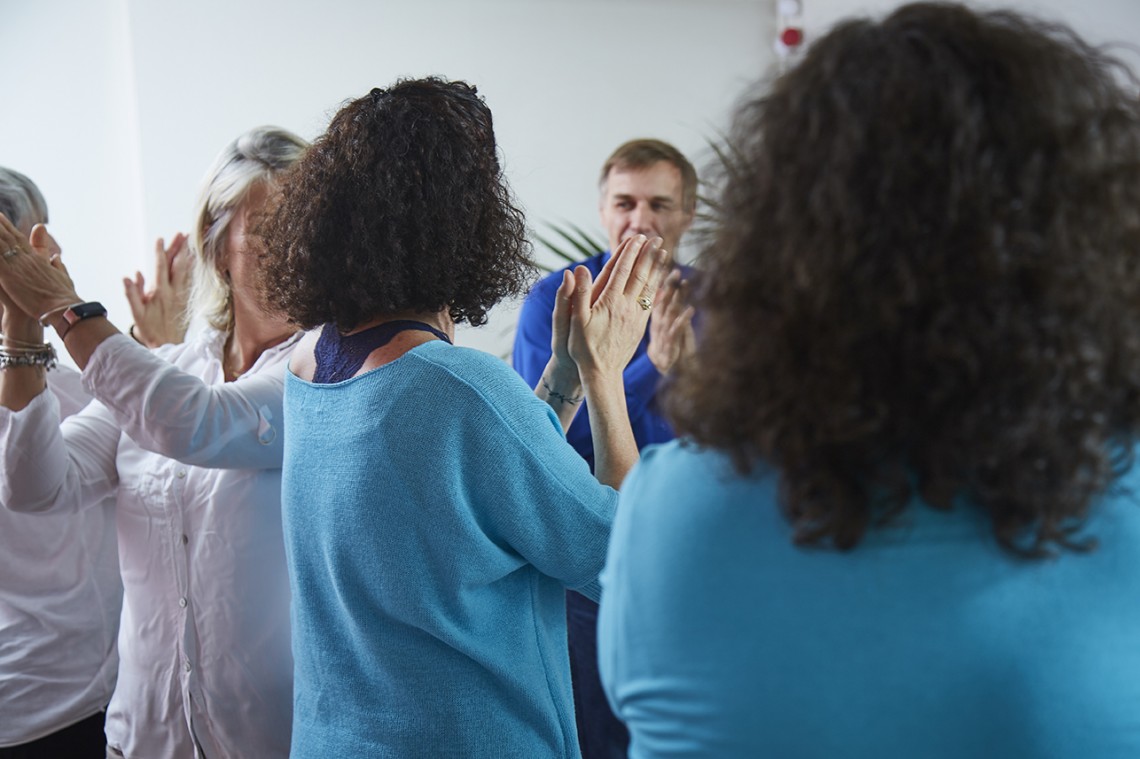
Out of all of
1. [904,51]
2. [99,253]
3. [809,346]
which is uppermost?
[904,51]

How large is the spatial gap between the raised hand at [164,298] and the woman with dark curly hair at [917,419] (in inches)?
57.6

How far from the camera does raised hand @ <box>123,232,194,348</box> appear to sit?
1.88 metres

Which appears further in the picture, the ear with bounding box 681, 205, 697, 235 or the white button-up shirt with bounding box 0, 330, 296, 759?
the ear with bounding box 681, 205, 697, 235

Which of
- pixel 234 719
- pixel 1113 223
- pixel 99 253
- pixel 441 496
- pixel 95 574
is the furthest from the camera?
pixel 99 253

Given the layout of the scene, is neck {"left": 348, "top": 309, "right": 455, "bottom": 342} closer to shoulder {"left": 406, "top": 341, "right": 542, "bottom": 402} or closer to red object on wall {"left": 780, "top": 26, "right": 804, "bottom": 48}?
shoulder {"left": 406, "top": 341, "right": 542, "bottom": 402}

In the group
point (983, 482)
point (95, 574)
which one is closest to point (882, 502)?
point (983, 482)

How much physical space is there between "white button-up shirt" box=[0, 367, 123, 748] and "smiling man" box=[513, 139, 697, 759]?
32.0 inches

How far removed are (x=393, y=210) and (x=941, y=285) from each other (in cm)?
66

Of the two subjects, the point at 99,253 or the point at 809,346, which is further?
the point at 99,253

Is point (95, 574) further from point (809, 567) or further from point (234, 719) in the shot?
point (809, 567)

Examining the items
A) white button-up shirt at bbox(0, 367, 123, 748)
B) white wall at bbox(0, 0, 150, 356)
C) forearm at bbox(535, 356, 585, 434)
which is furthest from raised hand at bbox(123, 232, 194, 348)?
white wall at bbox(0, 0, 150, 356)

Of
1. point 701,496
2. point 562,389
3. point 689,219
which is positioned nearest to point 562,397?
point 562,389

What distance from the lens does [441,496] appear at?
103cm

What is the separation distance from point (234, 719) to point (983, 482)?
1.11 meters
